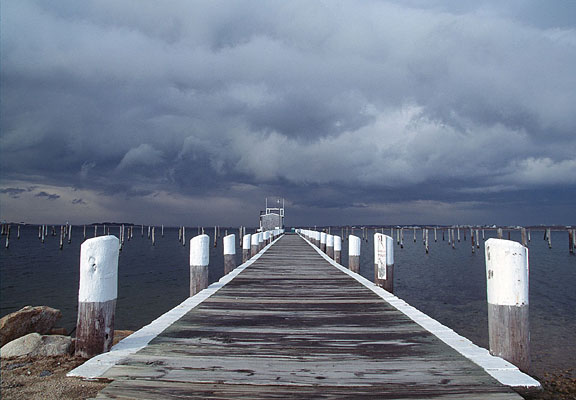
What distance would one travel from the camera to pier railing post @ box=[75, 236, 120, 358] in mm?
3518

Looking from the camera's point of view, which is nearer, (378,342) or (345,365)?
(345,365)

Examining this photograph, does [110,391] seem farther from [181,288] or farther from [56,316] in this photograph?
[181,288]

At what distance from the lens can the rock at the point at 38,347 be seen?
6447 mm

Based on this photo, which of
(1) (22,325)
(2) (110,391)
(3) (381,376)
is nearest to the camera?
(2) (110,391)

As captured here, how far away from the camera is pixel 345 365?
3.21 m

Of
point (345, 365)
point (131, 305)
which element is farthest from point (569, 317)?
point (131, 305)

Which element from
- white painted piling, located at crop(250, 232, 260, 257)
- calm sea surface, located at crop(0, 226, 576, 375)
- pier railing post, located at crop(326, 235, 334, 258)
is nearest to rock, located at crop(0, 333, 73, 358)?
calm sea surface, located at crop(0, 226, 576, 375)

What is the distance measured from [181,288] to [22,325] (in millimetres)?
14804

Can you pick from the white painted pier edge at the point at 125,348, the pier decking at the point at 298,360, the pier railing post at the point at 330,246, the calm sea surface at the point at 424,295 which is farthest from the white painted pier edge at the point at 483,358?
the pier railing post at the point at 330,246

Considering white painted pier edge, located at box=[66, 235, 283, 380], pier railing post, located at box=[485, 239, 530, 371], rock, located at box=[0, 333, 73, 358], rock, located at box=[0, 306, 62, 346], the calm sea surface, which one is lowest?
the calm sea surface

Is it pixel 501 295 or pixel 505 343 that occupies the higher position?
pixel 501 295

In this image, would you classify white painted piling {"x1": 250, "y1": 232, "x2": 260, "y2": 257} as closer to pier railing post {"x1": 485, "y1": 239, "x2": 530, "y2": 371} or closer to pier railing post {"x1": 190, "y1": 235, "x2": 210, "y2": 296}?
pier railing post {"x1": 190, "y1": 235, "x2": 210, "y2": 296}

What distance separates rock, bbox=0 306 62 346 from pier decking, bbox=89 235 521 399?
21.1 ft

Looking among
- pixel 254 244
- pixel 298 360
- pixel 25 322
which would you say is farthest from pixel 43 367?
pixel 254 244
